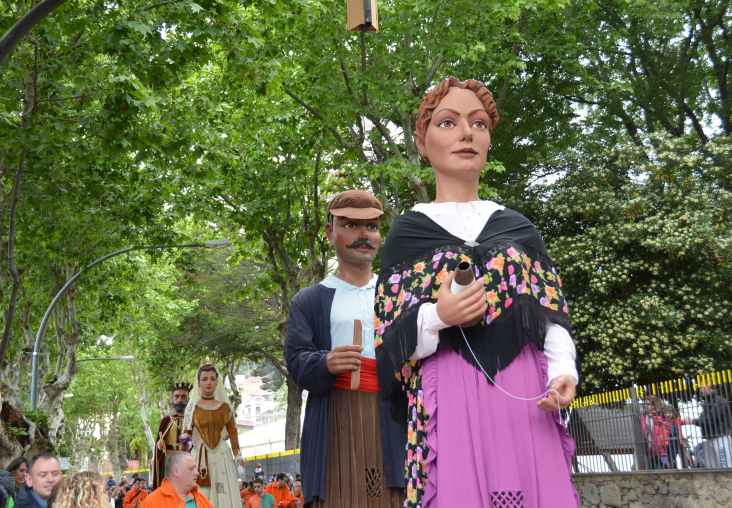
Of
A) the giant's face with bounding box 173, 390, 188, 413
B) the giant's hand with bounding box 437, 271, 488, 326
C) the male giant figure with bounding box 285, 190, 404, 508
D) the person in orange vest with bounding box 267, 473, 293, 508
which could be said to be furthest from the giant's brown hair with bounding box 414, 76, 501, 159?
the person in orange vest with bounding box 267, 473, 293, 508

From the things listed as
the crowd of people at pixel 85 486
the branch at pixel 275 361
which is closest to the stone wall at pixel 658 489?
the crowd of people at pixel 85 486

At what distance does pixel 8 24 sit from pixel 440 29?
774 centimetres

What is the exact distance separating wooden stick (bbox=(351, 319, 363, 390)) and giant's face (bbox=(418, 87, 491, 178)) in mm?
1074

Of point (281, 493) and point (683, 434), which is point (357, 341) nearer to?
point (683, 434)

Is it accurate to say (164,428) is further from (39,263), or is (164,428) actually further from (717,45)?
(717,45)

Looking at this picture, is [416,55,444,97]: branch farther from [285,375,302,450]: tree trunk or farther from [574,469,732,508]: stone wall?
[285,375,302,450]: tree trunk

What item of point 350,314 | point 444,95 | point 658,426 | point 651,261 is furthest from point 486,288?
point 651,261

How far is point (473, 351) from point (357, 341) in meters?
1.35

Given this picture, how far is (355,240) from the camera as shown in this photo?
5812 mm

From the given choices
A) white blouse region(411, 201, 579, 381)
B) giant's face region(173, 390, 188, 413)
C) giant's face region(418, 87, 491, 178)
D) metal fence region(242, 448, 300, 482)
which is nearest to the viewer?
white blouse region(411, 201, 579, 381)

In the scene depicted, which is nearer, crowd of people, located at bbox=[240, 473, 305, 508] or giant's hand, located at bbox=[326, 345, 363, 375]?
giant's hand, located at bbox=[326, 345, 363, 375]

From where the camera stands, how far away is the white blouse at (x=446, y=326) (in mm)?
3592

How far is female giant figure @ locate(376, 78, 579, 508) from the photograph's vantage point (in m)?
3.44

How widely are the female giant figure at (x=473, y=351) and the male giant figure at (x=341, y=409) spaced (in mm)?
1068
